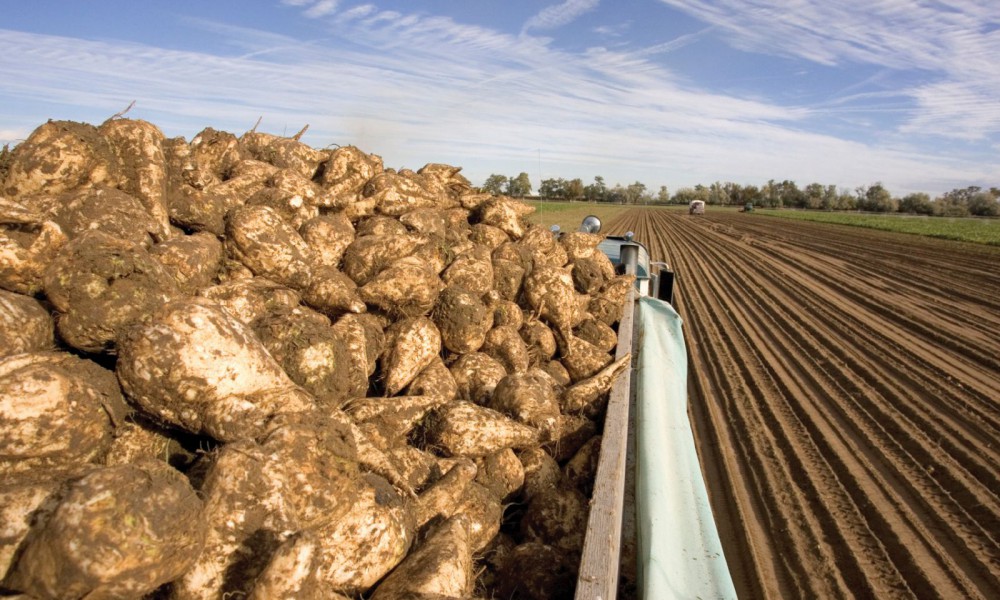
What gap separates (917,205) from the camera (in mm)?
73125

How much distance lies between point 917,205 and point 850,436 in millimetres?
86761

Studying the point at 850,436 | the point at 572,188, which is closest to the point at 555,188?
the point at 572,188

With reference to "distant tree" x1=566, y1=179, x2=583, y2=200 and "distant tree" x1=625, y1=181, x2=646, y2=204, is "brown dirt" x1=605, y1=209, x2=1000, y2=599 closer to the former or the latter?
"distant tree" x1=566, y1=179, x2=583, y2=200

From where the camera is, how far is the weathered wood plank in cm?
183

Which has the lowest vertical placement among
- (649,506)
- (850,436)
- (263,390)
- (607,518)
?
(850,436)

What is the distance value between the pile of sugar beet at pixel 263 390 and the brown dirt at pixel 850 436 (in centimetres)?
223

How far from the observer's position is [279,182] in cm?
400

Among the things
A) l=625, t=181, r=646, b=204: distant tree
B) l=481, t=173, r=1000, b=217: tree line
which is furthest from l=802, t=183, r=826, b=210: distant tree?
l=625, t=181, r=646, b=204: distant tree

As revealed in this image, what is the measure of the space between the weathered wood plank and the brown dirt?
6.28 feet

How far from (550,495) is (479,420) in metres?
0.54

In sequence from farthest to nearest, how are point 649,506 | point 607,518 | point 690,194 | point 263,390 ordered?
point 690,194 < point 649,506 < point 263,390 < point 607,518

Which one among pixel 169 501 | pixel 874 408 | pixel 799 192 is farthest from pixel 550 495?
pixel 799 192

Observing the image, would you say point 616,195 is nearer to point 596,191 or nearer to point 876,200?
point 596,191

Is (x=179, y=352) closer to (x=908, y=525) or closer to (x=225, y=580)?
(x=225, y=580)
